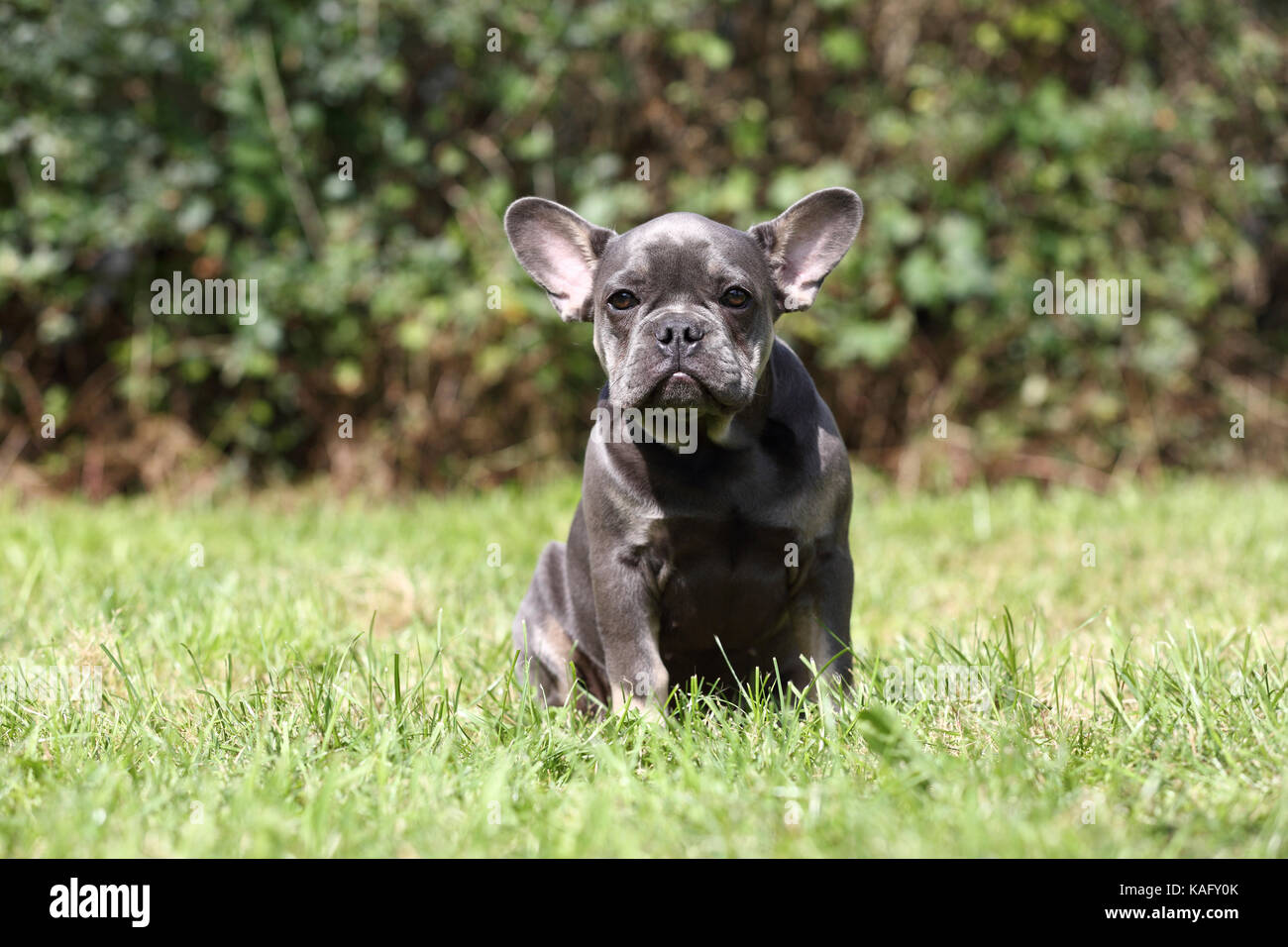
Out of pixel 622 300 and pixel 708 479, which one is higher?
pixel 622 300

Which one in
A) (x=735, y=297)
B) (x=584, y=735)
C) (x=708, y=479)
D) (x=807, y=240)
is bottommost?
(x=584, y=735)

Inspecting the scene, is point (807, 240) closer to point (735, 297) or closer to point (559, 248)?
point (735, 297)

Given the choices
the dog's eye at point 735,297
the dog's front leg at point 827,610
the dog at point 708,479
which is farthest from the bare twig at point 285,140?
the dog's front leg at point 827,610

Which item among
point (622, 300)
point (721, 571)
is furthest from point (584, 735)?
point (622, 300)

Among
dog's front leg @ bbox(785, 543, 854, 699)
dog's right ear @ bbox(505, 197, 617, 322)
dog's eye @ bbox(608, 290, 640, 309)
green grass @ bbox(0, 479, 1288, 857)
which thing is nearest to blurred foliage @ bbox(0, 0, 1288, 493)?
green grass @ bbox(0, 479, 1288, 857)

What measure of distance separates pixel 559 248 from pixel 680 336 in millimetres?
611

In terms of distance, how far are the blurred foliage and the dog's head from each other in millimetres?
3159

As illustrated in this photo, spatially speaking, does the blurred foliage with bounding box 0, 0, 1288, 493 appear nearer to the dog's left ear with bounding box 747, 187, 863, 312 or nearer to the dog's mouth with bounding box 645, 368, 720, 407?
the dog's left ear with bounding box 747, 187, 863, 312

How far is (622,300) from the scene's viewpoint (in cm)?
290

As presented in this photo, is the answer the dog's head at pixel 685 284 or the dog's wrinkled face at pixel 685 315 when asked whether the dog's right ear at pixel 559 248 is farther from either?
the dog's wrinkled face at pixel 685 315

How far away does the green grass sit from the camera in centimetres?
204

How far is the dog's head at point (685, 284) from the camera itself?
2709mm

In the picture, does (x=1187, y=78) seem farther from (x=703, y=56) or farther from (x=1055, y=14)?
(x=703, y=56)

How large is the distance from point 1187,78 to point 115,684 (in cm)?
674
